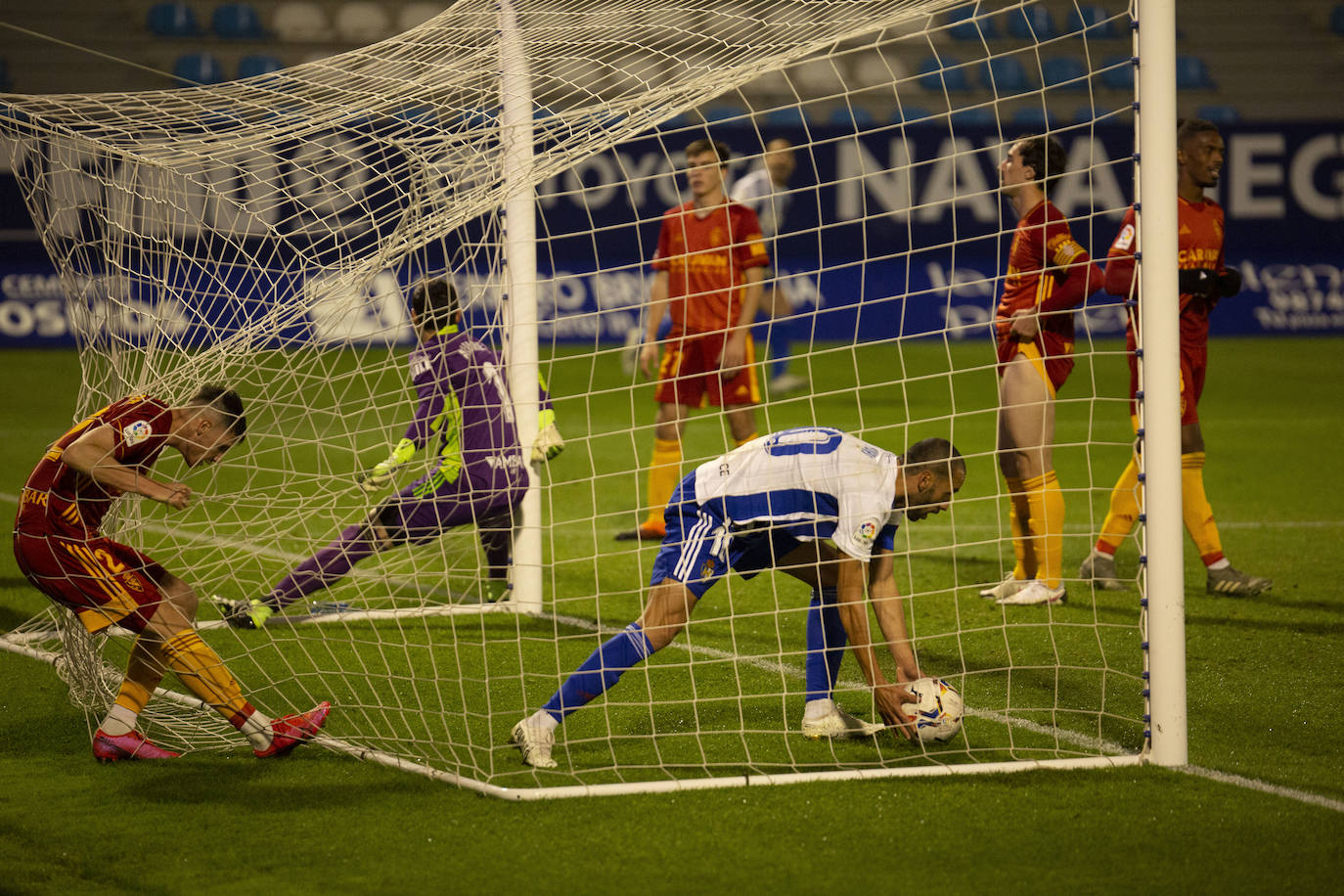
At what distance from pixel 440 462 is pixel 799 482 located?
2065 millimetres

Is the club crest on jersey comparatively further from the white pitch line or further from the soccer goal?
the white pitch line

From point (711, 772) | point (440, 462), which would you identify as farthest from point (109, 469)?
point (711, 772)

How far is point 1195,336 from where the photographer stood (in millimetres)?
6180

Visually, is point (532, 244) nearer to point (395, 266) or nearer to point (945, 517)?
point (395, 266)

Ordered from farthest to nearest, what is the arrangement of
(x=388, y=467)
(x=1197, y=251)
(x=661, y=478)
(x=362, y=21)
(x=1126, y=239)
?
(x=362, y=21), (x=661, y=478), (x=1197, y=251), (x=388, y=467), (x=1126, y=239)

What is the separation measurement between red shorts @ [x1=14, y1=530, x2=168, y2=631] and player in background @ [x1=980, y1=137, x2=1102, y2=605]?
10.9 ft

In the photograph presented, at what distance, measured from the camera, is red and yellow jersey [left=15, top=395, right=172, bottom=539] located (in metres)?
4.16

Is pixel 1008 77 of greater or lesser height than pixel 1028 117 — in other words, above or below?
above

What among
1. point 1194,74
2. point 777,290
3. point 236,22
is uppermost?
point 236,22

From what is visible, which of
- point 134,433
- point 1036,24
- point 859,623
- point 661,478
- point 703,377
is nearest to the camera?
point 859,623

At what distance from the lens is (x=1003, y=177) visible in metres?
5.87

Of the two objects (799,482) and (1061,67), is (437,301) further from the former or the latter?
(1061,67)

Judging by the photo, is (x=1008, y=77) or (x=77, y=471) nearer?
(x=77, y=471)

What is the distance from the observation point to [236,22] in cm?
2369
